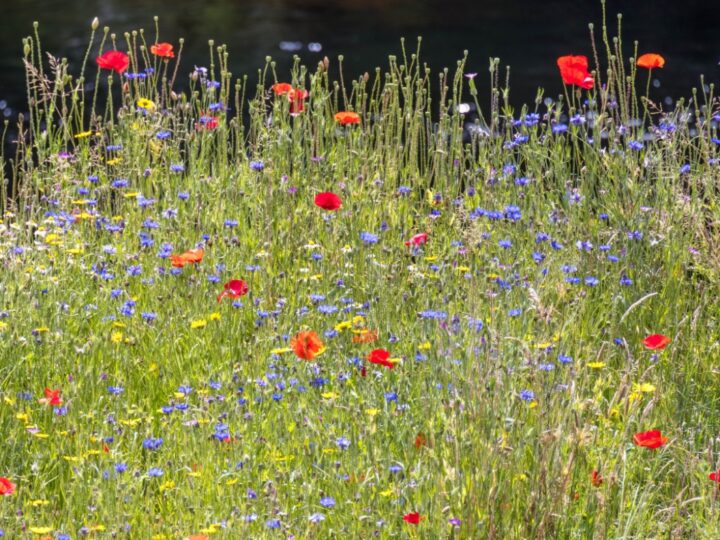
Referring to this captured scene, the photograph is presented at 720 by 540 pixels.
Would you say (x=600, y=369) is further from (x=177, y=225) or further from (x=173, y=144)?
(x=173, y=144)

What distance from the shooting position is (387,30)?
44.5 feet

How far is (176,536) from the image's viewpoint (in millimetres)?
2770

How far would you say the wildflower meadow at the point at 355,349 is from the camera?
8.78ft

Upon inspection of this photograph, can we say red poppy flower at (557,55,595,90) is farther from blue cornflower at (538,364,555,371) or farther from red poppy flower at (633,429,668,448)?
red poppy flower at (633,429,668,448)

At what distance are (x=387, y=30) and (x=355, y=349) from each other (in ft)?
35.2

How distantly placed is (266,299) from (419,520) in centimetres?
158

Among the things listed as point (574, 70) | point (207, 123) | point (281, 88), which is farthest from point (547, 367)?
point (207, 123)

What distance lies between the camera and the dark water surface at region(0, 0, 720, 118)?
1145 centimetres

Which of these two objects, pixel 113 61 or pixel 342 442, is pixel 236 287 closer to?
pixel 342 442

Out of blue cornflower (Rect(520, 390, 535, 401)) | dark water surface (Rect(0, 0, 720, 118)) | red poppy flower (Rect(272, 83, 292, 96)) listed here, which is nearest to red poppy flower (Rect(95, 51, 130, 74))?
red poppy flower (Rect(272, 83, 292, 96))

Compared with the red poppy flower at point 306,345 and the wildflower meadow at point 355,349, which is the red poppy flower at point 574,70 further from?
the red poppy flower at point 306,345

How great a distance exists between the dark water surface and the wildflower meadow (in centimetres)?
585

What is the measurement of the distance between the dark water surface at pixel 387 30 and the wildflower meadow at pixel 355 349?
5846 mm

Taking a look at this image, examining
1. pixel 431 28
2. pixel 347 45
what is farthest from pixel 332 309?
pixel 431 28
